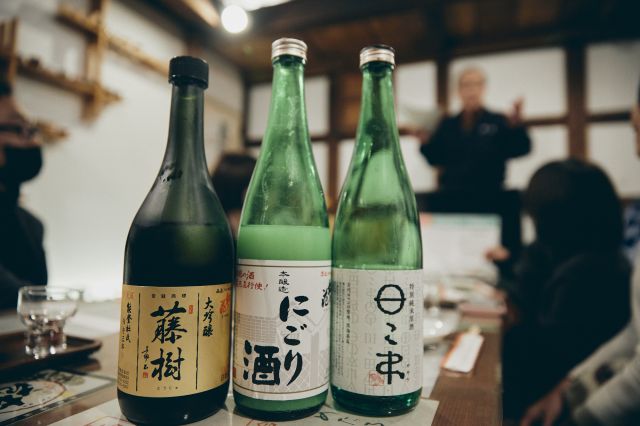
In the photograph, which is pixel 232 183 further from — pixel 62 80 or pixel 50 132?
pixel 62 80

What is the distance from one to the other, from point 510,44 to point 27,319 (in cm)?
347

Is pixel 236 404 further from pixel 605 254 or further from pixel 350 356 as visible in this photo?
pixel 605 254

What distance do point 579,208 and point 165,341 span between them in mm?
1279

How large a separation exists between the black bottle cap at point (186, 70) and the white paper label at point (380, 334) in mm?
251

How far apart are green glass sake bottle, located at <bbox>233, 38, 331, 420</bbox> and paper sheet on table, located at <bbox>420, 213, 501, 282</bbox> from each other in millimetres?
1537

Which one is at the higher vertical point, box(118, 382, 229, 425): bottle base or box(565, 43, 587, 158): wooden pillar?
box(565, 43, 587, 158): wooden pillar

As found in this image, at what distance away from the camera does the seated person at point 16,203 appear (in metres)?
1.17

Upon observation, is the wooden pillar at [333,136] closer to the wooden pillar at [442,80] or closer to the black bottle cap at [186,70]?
the wooden pillar at [442,80]

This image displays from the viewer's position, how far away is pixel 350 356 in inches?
16.6

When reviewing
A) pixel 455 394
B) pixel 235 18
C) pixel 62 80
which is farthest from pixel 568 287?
pixel 62 80

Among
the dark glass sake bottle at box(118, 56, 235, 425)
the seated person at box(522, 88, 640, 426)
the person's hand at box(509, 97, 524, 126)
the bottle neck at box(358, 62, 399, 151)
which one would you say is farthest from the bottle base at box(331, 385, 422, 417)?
the person's hand at box(509, 97, 524, 126)

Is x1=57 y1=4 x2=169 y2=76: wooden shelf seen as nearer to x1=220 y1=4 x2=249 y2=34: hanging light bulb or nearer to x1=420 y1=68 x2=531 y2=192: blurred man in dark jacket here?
x1=220 y1=4 x2=249 y2=34: hanging light bulb

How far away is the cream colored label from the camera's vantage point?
363 millimetres

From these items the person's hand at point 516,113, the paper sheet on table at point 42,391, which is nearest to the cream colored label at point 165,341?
the paper sheet on table at point 42,391
